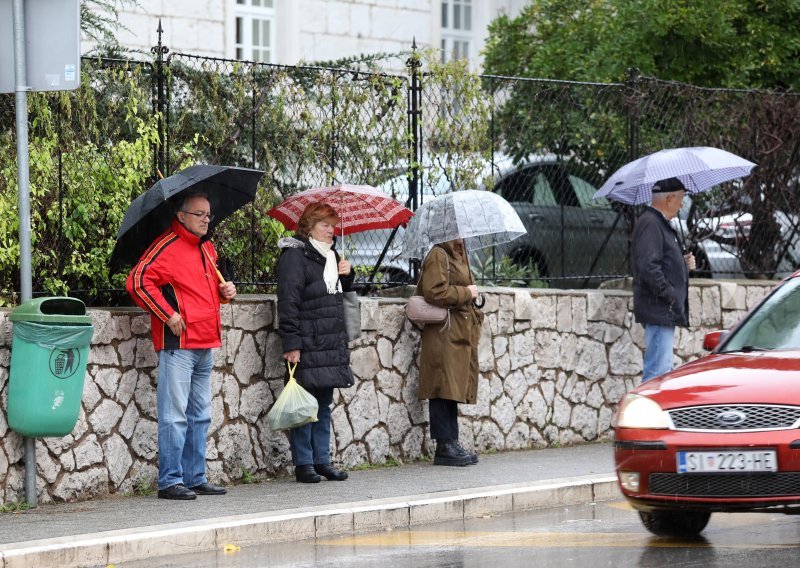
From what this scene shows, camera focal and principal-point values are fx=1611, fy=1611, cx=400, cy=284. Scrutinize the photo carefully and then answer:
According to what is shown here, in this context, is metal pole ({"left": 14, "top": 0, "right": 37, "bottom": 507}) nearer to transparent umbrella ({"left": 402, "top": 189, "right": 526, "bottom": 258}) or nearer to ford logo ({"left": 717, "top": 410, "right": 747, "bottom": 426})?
transparent umbrella ({"left": 402, "top": 189, "right": 526, "bottom": 258})

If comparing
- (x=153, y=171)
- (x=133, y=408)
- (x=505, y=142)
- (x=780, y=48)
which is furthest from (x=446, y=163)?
(x=780, y=48)

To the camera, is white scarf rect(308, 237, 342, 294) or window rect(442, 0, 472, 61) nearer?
white scarf rect(308, 237, 342, 294)

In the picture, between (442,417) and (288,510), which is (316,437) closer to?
(442,417)

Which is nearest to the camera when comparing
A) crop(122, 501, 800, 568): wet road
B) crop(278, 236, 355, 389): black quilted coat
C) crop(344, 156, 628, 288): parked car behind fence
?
crop(122, 501, 800, 568): wet road

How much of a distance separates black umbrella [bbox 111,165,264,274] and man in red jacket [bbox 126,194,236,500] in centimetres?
10

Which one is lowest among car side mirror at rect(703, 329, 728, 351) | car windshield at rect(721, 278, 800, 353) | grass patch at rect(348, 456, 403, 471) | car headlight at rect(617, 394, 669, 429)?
grass patch at rect(348, 456, 403, 471)

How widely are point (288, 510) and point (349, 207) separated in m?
2.64

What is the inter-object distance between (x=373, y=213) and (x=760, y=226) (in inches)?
215

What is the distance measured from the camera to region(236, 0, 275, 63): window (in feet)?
73.3

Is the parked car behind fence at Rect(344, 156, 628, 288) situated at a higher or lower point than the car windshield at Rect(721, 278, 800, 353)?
higher

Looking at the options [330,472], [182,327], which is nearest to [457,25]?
[330,472]

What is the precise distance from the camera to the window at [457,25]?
82.6 feet

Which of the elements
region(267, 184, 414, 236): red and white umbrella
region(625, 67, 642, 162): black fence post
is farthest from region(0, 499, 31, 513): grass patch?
region(625, 67, 642, 162): black fence post

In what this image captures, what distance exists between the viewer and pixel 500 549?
8.48 meters
